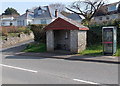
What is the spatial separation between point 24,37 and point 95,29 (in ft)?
47.1

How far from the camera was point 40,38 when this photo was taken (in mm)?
22234

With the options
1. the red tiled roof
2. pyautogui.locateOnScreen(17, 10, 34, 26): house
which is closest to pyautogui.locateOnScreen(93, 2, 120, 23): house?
pyautogui.locateOnScreen(17, 10, 34, 26): house

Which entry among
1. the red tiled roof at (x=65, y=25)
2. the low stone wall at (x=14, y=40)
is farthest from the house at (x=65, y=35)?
the low stone wall at (x=14, y=40)

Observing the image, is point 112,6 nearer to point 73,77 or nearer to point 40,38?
point 40,38

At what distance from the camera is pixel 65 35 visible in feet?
60.7

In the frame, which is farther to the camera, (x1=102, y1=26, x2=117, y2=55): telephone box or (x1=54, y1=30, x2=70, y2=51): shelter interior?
Answer: (x1=54, y1=30, x2=70, y2=51): shelter interior

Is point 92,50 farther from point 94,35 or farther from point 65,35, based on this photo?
point 65,35

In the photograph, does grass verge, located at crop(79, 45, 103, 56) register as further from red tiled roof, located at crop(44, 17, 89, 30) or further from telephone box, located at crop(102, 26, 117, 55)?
red tiled roof, located at crop(44, 17, 89, 30)

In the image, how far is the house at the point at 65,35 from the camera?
1596 cm

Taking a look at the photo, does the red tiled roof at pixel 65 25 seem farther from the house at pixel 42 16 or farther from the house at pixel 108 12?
the house at pixel 42 16

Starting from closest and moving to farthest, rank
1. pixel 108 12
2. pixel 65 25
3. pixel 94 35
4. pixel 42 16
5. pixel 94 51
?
pixel 94 51, pixel 65 25, pixel 94 35, pixel 108 12, pixel 42 16

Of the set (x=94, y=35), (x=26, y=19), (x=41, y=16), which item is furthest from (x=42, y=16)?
(x=94, y=35)

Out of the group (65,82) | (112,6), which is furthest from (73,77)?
(112,6)

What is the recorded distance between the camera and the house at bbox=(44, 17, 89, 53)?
52.4 ft
